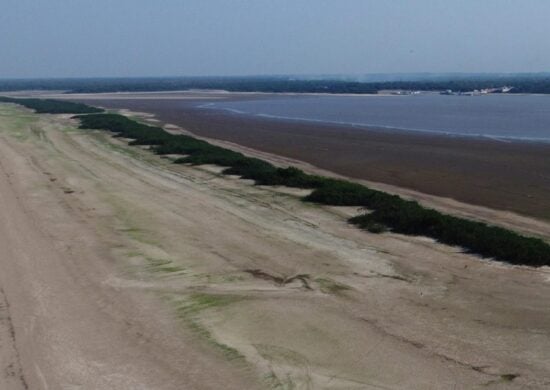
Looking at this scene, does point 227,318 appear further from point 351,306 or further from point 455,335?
point 455,335

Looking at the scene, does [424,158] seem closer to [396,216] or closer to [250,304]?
[396,216]

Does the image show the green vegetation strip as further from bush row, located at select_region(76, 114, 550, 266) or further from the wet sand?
the wet sand

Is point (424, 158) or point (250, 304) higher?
point (424, 158)

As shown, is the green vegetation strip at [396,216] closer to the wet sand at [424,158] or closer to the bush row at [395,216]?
the bush row at [395,216]

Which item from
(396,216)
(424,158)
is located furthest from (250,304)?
(424,158)

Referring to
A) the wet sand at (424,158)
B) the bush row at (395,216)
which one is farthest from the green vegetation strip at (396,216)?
the wet sand at (424,158)

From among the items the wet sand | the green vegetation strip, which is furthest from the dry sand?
the wet sand
